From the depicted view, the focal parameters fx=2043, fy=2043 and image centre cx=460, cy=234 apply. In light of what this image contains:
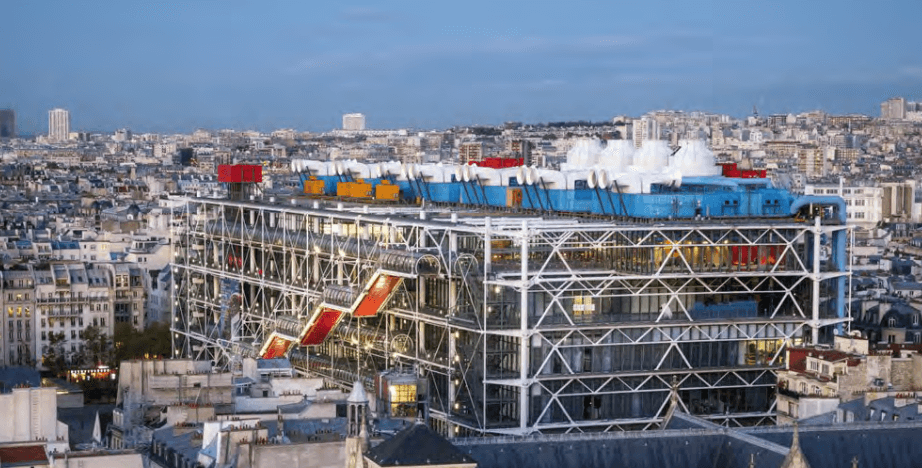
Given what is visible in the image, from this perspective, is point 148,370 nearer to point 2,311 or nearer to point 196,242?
point 196,242

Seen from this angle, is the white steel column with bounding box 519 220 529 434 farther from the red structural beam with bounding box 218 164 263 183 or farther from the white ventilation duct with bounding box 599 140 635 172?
the red structural beam with bounding box 218 164 263 183

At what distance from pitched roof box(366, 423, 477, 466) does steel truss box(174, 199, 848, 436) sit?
2449 centimetres

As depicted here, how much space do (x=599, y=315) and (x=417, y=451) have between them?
2882 cm

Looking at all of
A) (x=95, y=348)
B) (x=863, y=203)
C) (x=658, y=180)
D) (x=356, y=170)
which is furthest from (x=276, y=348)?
(x=863, y=203)

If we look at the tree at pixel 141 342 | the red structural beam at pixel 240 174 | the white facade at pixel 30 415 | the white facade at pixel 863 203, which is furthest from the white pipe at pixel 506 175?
the white facade at pixel 863 203

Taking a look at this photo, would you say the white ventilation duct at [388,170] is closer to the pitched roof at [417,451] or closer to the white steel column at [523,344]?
the white steel column at [523,344]

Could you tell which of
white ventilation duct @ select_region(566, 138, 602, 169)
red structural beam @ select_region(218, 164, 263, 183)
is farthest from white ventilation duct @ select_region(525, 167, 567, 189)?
red structural beam @ select_region(218, 164, 263, 183)

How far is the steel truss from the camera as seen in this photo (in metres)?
71.0

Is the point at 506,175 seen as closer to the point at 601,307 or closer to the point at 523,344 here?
the point at 601,307

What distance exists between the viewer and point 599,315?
72.5m

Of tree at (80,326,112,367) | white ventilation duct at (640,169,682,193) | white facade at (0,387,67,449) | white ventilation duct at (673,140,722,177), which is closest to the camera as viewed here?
white facade at (0,387,67,449)

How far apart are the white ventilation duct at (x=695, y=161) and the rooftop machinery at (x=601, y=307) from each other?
6019 mm

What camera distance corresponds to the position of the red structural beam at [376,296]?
77625 millimetres

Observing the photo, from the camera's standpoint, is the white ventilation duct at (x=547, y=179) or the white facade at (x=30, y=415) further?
the white ventilation duct at (x=547, y=179)
